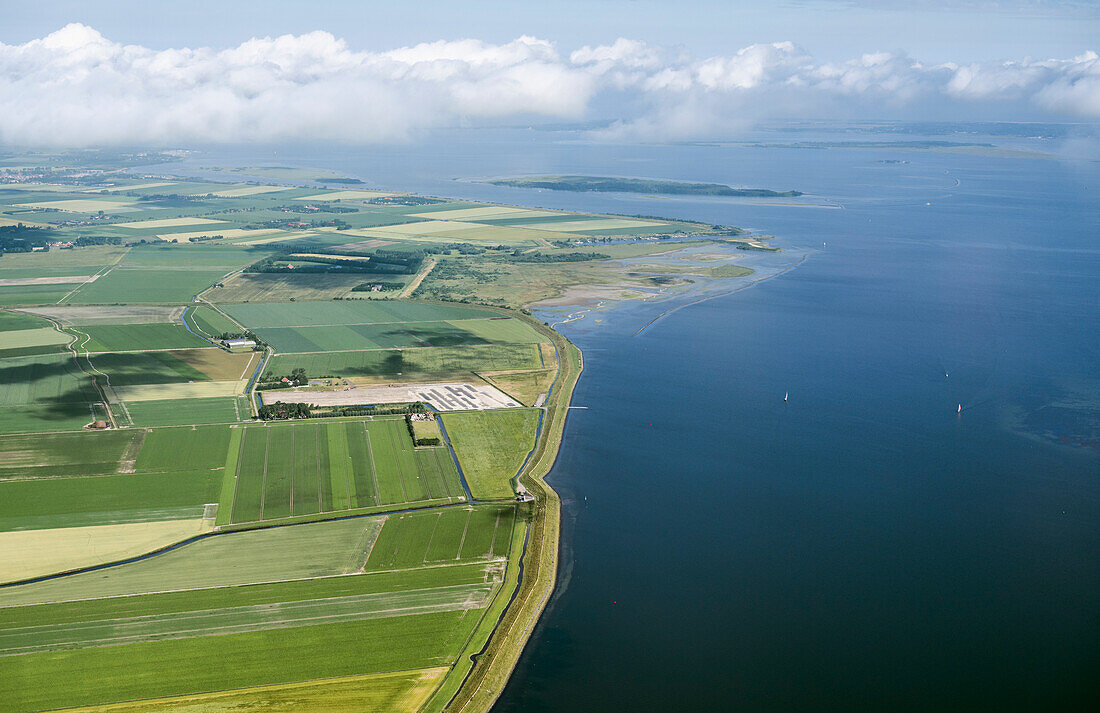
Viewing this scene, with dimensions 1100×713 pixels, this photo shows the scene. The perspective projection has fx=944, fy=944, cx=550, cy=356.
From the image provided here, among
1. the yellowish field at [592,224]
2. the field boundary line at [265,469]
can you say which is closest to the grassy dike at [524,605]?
the field boundary line at [265,469]

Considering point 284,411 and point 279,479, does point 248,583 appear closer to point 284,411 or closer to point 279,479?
point 279,479

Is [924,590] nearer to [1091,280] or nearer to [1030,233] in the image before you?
[1091,280]

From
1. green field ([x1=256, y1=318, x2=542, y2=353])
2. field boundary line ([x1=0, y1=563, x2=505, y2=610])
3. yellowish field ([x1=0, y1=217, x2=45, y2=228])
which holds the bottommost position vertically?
field boundary line ([x1=0, y1=563, x2=505, y2=610])

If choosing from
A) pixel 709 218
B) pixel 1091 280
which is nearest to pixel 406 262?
pixel 709 218

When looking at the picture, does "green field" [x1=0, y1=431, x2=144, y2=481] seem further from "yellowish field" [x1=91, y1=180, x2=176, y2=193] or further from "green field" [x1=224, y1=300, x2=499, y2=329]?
"yellowish field" [x1=91, y1=180, x2=176, y2=193]

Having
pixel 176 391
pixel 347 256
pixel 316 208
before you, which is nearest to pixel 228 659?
pixel 176 391

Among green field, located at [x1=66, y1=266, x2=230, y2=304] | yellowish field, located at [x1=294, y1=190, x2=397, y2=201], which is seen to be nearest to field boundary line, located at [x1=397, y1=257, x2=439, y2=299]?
green field, located at [x1=66, y1=266, x2=230, y2=304]

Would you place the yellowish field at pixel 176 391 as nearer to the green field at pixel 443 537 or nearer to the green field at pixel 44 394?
the green field at pixel 44 394
